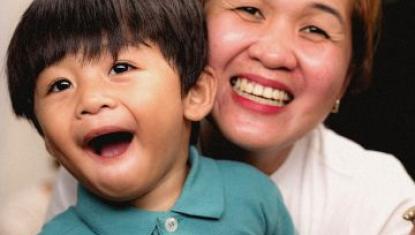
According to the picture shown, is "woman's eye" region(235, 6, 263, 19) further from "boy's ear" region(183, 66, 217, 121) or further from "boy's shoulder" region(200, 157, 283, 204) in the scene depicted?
"boy's shoulder" region(200, 157, 283, 204)

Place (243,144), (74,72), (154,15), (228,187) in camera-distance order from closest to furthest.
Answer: (74,72), (154,15), (228,187), (243,144)

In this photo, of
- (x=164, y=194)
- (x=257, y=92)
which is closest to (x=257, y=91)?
(x=257, y=92)

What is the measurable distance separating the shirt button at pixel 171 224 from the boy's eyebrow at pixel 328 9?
0.65m

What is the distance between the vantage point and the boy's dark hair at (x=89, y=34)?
1.38 metres

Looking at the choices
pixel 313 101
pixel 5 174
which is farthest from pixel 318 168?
pixel 5 174

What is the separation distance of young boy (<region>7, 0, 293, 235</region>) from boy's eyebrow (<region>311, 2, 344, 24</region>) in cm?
32

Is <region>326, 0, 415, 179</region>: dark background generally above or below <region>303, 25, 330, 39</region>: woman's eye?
below

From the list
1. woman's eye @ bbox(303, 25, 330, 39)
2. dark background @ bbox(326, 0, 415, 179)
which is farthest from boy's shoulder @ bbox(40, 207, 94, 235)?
dark background @ bbox(326, 0, 415, 179)

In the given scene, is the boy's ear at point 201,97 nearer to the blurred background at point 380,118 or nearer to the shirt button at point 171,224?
the shirt button at point 171,224

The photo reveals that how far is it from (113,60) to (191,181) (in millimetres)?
347

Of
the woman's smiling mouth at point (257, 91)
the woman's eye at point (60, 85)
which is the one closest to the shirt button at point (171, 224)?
the woman's eye at point (60, 85)

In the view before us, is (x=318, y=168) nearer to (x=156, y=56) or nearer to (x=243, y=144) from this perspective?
(x=243, y=144)

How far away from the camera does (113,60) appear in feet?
4.50

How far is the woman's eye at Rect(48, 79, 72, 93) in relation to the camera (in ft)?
4.53
